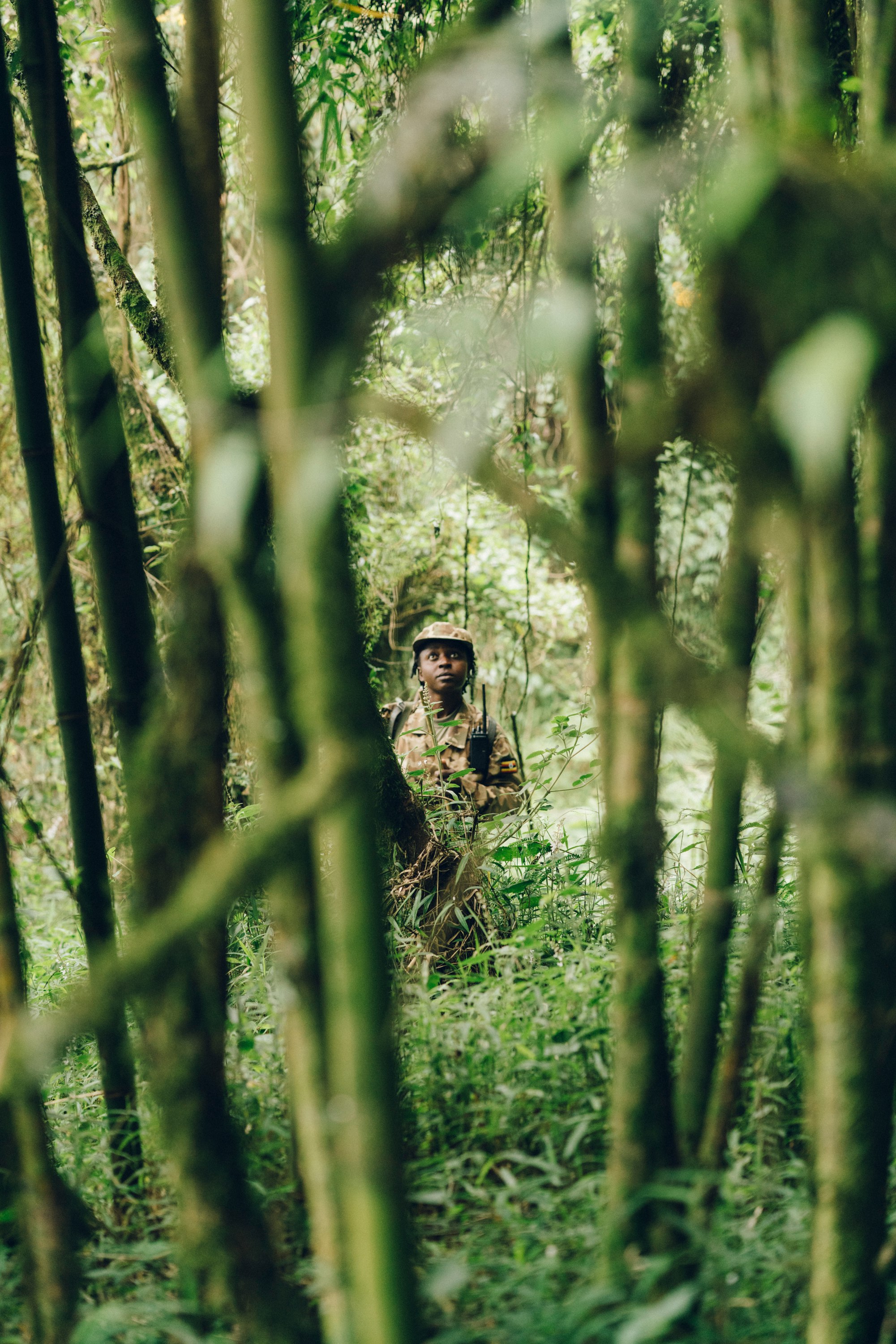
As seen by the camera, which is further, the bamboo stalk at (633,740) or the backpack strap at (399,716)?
the backpack strap at (399,716)

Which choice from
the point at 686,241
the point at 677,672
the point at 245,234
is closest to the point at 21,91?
the point at 686,241

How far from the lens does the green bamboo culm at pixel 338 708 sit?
862 millimetres

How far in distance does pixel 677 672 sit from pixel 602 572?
0.11 meters

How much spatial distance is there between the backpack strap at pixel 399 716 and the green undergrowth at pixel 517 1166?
1798 millimetres

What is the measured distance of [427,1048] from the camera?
5.79 feet

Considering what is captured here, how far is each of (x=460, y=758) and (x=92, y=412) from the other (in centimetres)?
293

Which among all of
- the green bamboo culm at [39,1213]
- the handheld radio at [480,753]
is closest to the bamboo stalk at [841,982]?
the green bamboo culm at [39,1213]

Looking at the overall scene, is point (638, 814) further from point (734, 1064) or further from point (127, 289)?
point (127, 289)

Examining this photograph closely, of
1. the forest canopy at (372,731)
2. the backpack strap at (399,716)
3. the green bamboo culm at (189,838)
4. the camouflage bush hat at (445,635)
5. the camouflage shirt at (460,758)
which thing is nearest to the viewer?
the forest canopy at (372,731)

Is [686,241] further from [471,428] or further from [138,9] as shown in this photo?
[138,9]

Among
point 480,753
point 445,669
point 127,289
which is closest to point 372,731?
point 127,289

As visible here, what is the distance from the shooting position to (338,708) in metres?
0.89

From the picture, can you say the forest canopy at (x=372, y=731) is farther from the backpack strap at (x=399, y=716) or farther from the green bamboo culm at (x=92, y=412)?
the backpack strap at (x=399, y=716)

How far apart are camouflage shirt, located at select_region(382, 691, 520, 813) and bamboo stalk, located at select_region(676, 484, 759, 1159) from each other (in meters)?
2.23
